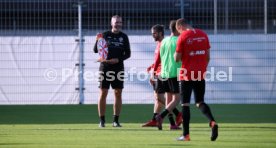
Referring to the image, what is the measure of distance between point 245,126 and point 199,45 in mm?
3241

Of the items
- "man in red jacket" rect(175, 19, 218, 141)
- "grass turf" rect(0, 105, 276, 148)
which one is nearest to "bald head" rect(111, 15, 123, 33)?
"grass turf" rect(0, 105, 276, 148)

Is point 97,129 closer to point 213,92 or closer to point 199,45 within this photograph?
point 199,45

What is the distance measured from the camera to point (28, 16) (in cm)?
2048

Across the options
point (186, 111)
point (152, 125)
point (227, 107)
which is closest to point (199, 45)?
point (186, 111)

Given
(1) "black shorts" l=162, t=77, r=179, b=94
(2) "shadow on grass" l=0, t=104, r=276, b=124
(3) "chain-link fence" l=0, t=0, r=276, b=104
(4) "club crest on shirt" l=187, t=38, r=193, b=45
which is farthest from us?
(3) "chain-link fence" l=0, t=0, r=276, b=104

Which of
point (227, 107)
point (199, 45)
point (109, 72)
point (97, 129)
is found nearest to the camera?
point (199, 45)

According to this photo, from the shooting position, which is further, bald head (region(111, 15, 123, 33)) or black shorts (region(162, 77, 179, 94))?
bald head (region(111, 15, 123, 33))

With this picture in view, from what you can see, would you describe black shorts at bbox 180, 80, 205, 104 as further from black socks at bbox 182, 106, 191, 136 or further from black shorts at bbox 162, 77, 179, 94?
black shorts at bbox 162, 77, 179, 94

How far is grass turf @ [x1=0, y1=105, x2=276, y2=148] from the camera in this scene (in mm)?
A: 10680

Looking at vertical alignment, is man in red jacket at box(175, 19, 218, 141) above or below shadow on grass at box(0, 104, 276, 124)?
above

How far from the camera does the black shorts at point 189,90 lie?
11.2 m

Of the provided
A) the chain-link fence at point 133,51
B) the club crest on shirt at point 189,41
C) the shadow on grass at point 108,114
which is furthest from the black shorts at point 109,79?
the chain-link fence at point 133,51

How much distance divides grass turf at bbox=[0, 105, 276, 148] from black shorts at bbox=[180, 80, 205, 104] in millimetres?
574

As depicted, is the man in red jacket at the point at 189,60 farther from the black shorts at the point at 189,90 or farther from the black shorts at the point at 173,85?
the black shorts at the point at 173,85
